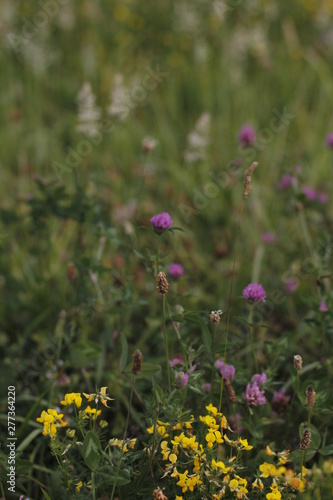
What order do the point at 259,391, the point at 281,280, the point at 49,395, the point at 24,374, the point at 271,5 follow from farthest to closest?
the point at 271,5 → the point at 281,280 → the point at 24,374 → the point at 49,395 → the point at 259,391

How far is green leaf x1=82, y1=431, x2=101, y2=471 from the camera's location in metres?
1.34

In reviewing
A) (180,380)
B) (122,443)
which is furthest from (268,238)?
(122,443)

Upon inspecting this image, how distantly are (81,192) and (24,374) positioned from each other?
64 centimetres

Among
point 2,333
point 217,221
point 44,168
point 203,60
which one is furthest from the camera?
point 203,60

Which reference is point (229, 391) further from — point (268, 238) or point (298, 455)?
point (268, 238)

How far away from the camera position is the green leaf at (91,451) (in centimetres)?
134

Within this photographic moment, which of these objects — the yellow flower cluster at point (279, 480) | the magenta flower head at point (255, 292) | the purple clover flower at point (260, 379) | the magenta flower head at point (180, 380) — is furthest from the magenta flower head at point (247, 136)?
the yellow flower cluster at point (279, 480)

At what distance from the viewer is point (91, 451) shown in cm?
135

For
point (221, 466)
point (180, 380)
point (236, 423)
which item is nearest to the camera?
point (221, 466)

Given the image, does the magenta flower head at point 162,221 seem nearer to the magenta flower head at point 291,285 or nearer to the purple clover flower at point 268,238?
the magenta flower head at point 291,285

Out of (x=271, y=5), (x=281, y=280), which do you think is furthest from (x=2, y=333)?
(x=271, y=5)

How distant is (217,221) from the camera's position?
2965 millimetres

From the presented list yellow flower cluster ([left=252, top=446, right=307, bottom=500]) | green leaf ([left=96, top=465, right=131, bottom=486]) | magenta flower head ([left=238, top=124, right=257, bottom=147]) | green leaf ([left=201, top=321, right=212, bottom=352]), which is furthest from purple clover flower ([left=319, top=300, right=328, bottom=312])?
magenta flower head ([left=238, top=124, right=257, bottom=147])

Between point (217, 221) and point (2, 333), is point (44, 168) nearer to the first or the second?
point (217, 221)
